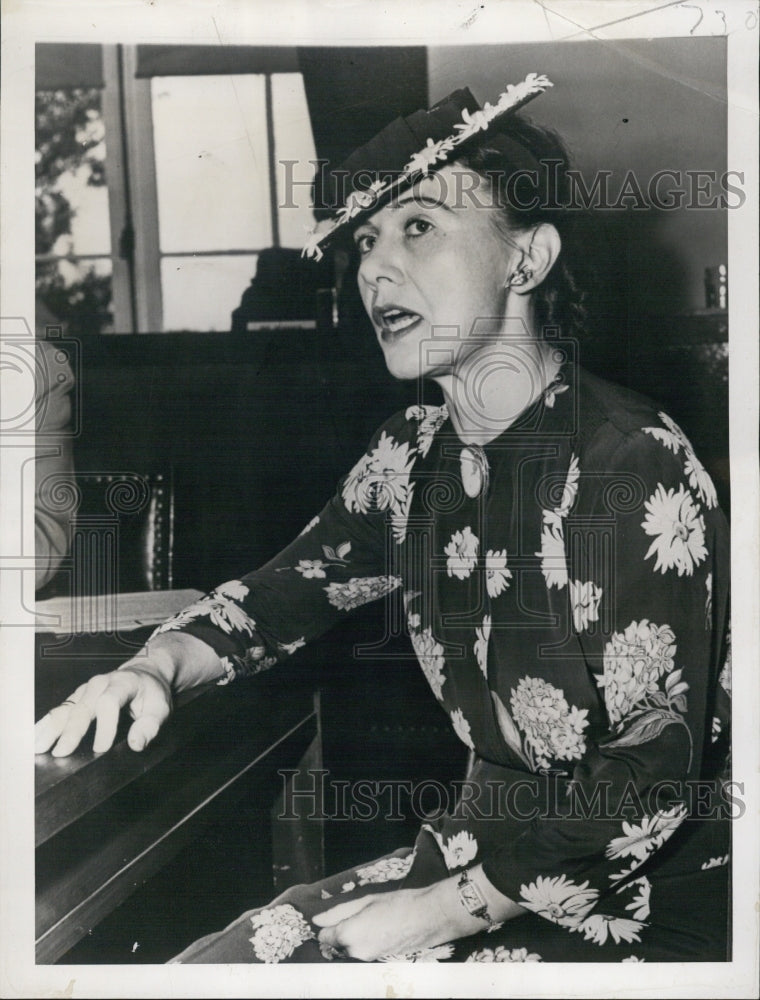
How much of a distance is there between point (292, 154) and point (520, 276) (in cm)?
37

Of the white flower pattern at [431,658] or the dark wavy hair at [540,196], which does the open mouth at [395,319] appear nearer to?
the dark wavy hair at [540,196]

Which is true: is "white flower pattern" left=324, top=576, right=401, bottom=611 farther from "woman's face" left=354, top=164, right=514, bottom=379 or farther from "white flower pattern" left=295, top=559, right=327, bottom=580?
"woman's face" left=354, top=164, right=514, bottom=379

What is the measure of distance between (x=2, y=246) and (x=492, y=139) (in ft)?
2.36

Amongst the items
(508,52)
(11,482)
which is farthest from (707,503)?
(11,482)

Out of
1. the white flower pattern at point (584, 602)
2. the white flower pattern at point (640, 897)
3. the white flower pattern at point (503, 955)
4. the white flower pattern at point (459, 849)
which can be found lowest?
the white flower pattern at point (503, 955)

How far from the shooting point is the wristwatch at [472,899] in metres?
1.12

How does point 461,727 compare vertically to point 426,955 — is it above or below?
above

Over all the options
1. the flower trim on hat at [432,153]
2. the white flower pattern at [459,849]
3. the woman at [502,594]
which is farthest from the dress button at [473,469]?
the white flower pattern at [459,849]

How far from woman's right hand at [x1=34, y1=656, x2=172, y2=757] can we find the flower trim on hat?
0.63 metres

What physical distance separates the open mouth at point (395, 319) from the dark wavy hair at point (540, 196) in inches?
6.8

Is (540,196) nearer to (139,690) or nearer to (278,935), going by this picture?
(139,690)

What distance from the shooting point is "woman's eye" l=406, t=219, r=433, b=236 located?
114 cm

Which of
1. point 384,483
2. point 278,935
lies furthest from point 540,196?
point 278,935

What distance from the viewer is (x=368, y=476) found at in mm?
1165
